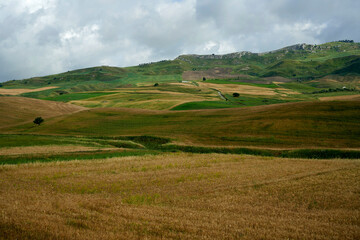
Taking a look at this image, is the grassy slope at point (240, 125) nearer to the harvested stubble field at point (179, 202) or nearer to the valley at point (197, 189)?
the valley at point (197, 189)

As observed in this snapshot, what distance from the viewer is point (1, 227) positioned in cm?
1002

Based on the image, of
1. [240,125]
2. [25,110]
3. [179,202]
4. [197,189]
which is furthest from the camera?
[25,110]

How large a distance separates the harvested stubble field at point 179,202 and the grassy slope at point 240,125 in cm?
1789

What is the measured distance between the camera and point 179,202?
14.6 m

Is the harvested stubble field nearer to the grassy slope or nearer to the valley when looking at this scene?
the valley

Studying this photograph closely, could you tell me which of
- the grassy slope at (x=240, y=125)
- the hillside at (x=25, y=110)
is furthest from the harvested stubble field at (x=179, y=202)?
the hillside at (x=25, y=110)

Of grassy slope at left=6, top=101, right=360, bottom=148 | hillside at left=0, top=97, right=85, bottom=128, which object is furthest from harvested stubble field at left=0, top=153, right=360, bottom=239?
hillside at left=0, top=97, right=85, bottom=128

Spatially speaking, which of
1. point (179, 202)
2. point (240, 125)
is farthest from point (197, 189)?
point (240, 125)

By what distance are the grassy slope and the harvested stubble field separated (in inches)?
704

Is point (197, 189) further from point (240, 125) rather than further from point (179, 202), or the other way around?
point (240, 125)

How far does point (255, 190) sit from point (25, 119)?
242 ft

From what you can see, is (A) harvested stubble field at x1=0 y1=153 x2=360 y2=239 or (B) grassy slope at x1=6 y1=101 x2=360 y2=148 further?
(B) grassy slope at x1=6 y1=101 x2=360 y2=148

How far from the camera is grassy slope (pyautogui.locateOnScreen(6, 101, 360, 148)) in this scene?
4203 cm

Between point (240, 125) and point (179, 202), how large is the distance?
3975 centimetres
